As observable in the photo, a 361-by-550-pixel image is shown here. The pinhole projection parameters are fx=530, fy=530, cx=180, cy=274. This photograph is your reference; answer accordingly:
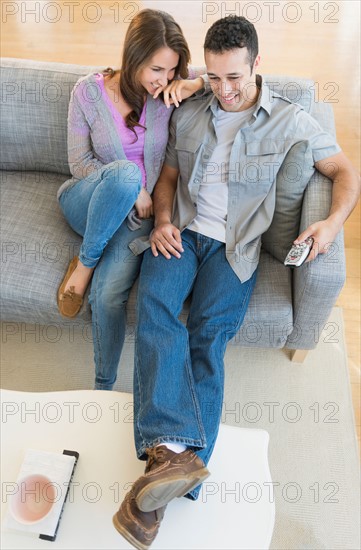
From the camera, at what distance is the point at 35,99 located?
1.81 meters

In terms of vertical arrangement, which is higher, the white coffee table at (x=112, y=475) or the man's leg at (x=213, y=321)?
the man's leg at (x=213, y=321)

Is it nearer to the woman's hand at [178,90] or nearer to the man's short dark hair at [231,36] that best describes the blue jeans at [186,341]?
the woman's hand at [178,90]

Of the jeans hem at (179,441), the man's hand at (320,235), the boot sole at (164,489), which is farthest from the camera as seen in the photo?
the man's hand at (320,235)

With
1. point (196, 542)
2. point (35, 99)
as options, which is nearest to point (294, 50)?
point (35, 99)

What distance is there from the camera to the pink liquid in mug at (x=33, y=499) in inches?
48.2

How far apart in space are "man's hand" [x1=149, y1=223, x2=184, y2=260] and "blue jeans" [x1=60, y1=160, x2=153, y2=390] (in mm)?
86

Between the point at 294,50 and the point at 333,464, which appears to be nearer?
the point at 333,464

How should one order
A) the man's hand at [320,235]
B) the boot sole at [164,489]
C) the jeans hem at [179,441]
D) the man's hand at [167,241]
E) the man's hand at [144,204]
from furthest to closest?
the man's hand at [144,204] < the man's hand at [167,241] < the man's hand at [320,235] < the jeans hem at [179,441] < the boot sole at [164,489]

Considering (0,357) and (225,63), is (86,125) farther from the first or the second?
(0,357)

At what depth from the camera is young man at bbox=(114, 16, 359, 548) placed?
1.32m

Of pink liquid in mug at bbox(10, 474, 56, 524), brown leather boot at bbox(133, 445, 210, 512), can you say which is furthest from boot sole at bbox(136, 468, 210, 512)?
pink liquid in mug at bbox(10, 474, 56, 524)

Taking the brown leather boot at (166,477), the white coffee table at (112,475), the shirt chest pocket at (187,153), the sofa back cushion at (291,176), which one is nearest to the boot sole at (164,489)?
the brown leather boot at (166,477)

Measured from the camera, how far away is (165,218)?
5.44ft

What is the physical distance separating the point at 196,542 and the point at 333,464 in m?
0.66
